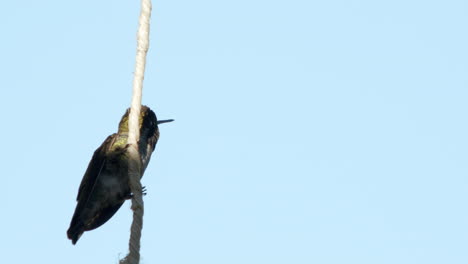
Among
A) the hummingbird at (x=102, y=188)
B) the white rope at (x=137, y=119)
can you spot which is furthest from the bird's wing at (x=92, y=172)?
the white rope at (x=137, y=119)

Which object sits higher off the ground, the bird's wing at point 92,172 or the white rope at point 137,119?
the bird's wing at point 92,172

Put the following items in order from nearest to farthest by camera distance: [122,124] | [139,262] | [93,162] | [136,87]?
[139,262]
[136,87]
[93,162]
[122,124]

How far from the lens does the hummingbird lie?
8.04 metres

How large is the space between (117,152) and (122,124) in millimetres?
627

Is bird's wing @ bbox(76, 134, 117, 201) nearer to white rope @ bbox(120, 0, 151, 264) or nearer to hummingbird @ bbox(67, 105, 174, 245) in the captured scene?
hummingbird @ bbox(67, 105, 174, 245)

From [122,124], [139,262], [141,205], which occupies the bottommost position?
[139,262]

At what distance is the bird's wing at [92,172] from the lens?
8023 millimetres

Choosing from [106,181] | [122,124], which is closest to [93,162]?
[106,181]

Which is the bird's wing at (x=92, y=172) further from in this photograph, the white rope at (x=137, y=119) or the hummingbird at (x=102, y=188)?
the white rope at (x=137, y=119)

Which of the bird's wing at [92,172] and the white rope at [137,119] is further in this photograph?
the bird's wing at [92,172]

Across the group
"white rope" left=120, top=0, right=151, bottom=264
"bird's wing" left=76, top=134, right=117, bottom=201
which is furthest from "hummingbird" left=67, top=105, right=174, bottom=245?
"white rope" left=120, top=0, right=151, bottom=264

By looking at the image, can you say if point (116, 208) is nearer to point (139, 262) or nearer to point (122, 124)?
point (122, 124)

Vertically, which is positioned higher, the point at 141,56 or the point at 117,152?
the point at 117,152

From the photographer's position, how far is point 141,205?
198 inches
